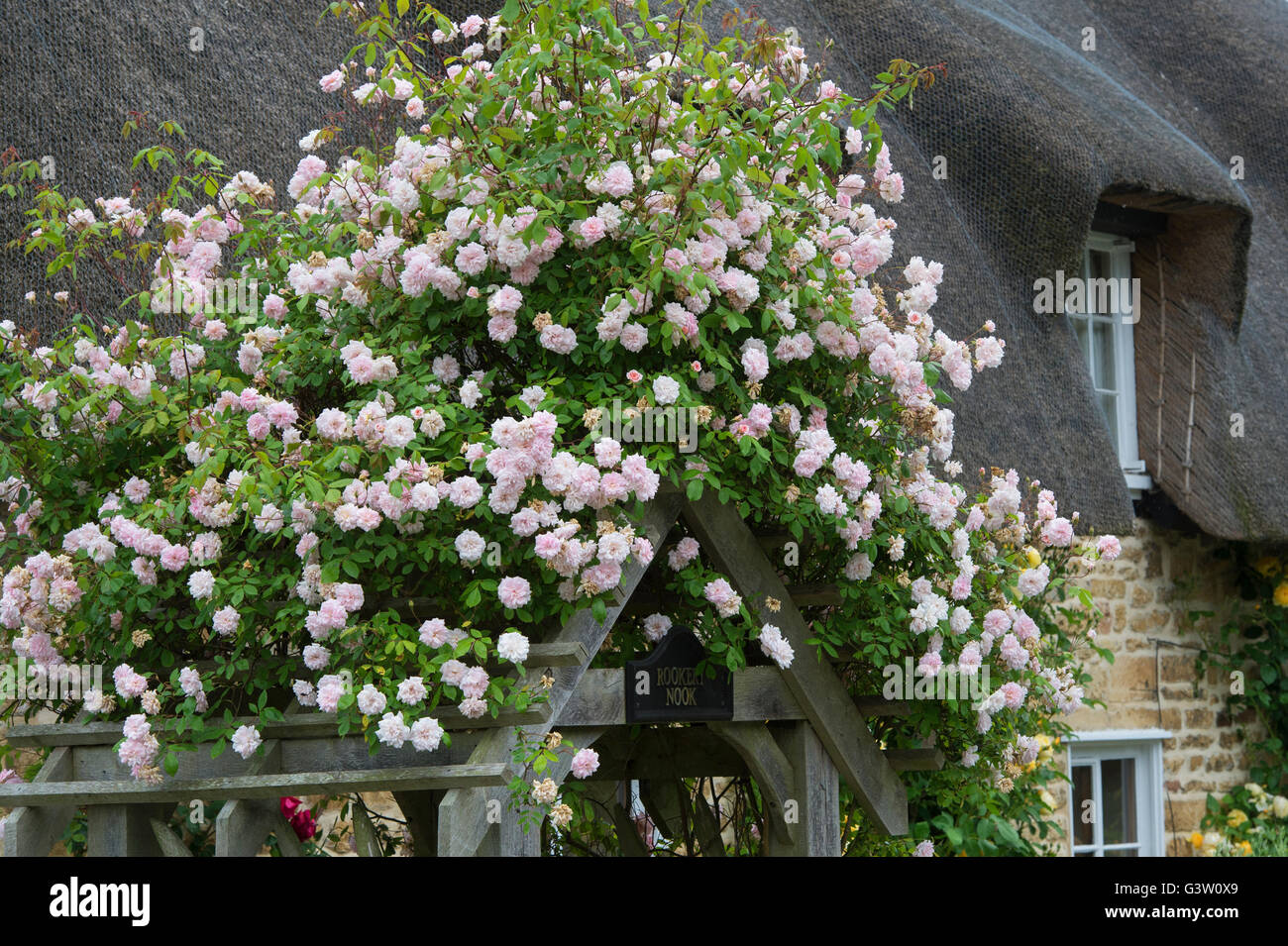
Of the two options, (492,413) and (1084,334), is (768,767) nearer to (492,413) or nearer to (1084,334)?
(492,413)

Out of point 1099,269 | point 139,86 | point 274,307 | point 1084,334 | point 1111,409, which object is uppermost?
point 1099,269

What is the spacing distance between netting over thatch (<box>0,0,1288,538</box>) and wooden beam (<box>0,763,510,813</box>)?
2.13m

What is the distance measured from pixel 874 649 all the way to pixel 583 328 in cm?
100

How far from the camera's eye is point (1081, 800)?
25.9 ft

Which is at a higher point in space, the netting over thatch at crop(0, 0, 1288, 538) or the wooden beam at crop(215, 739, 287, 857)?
the netting over thatch at crop(0, 0, 1288, 538)

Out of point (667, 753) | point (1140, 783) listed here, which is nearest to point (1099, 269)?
point (1140, 783)

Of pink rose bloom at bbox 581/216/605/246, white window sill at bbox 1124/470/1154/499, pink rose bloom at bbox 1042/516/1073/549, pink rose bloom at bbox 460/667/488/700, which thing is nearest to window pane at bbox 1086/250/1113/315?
white window sill at bbox 1124/470/1154/499

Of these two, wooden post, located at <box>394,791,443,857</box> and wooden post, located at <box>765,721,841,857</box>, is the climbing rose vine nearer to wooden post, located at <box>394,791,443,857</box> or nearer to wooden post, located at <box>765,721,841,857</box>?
wooden post, located at <box>765,721,841,857</box>

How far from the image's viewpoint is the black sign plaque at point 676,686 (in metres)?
3.32

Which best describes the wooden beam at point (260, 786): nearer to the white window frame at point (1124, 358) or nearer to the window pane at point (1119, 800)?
the white window frame at point (1124, 358)

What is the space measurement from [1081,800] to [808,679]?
4836mm

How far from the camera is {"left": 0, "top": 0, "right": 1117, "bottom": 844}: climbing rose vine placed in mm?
2926

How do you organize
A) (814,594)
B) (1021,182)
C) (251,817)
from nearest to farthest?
(251,817)
(814,594)
(1021,182)

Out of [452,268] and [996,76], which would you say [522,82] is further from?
[996,76]
